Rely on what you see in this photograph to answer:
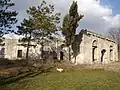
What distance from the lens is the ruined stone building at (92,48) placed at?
44375mm

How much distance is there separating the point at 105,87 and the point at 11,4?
18284mm

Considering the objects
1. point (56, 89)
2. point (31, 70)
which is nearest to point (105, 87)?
point (56, 89)

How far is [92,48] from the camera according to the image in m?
45.1

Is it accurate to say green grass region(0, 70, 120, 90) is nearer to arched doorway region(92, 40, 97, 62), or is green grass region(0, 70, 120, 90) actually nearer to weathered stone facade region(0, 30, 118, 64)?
weathered stone facade region(0, 30, 118, 64)

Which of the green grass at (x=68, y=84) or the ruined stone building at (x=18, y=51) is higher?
the ruined stone building at (x=18, y=51)

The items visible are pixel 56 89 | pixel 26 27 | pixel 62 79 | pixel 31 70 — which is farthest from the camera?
pixel 26 27

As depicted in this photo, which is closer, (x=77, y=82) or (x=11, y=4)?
(x=77, y=82)

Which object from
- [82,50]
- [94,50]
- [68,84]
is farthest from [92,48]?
[68,84]

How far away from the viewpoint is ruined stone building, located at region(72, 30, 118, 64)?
4438cm

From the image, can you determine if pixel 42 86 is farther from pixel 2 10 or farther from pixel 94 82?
pixel 2 10

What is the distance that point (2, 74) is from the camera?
27156mm

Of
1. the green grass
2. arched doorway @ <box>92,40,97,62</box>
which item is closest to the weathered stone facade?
arched doorway @ <box>92,40,97,62</box>

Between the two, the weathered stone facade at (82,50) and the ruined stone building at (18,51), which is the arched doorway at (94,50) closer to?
the weathered stone facade at (82,50)

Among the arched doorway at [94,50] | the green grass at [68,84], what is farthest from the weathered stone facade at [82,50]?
the green grass at [68,84]
